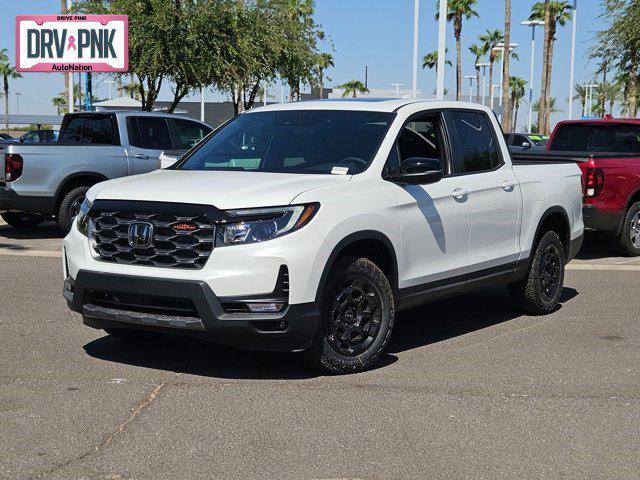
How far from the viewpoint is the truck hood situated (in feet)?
18.7

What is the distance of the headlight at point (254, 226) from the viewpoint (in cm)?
564

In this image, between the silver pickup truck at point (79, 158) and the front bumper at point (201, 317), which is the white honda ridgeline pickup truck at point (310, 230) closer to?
the front bumper at point (201, 317)

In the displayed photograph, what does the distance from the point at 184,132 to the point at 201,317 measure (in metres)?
9.28

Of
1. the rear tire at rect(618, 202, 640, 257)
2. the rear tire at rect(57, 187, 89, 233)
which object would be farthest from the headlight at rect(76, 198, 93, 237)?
the rear tire at rect(618, 202, 640, 257)

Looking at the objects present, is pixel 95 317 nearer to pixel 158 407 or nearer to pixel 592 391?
pixel 158 407

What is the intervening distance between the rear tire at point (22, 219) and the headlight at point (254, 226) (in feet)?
33.3

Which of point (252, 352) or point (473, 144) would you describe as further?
point (473, 144)

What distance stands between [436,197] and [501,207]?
3.32ft

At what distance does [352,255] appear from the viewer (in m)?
6.21

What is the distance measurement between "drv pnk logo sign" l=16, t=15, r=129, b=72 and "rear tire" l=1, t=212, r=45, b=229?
571 cm

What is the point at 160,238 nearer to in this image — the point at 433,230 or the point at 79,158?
the point at 433,230

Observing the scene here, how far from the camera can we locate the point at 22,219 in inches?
589

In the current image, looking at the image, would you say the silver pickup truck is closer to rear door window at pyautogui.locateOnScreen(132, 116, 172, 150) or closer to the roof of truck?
rear door window at pyautogui.locateOnScreen(132, 116, 172, 150)

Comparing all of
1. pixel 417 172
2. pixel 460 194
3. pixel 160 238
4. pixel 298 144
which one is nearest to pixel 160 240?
pixel 160 238
